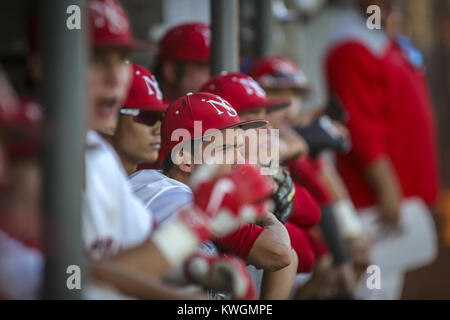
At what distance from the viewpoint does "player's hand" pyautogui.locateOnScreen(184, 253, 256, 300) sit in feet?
3.26

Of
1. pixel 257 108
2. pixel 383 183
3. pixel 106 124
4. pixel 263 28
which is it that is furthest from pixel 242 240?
pixel 383 183

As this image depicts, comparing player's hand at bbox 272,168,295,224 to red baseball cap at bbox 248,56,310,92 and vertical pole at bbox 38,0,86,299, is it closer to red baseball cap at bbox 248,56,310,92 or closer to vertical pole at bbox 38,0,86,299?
vertical pole at bbox 38,0,86,299

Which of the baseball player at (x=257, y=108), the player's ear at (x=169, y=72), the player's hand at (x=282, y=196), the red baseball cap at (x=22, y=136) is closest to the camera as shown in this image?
the red baseball cap at (x=22, y=136)

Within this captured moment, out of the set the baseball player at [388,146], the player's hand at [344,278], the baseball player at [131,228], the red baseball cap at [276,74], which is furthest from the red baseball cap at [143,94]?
the baseball player at [388,146]

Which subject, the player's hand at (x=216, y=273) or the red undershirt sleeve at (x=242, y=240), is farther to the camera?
the red undershirt sleeve at (x=242, y=240)

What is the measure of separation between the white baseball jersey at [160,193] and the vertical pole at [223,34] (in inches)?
20.5

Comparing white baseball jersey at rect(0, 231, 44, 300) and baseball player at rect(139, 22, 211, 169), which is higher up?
baseball player at rect(139, 22, 211, 169)

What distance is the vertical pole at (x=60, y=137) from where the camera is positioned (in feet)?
2.62

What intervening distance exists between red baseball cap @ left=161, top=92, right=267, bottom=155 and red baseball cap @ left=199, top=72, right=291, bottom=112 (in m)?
0.18

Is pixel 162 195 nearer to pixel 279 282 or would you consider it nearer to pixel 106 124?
pixel 106 124

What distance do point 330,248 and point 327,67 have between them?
980mm

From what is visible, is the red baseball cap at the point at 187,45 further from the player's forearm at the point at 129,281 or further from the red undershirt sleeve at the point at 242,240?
the player's forearm at the point at 129,281

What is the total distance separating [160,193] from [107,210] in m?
0.13

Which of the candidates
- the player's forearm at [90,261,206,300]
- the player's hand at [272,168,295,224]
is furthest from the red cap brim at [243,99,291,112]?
the player's forearm at [90,261,206,300]
